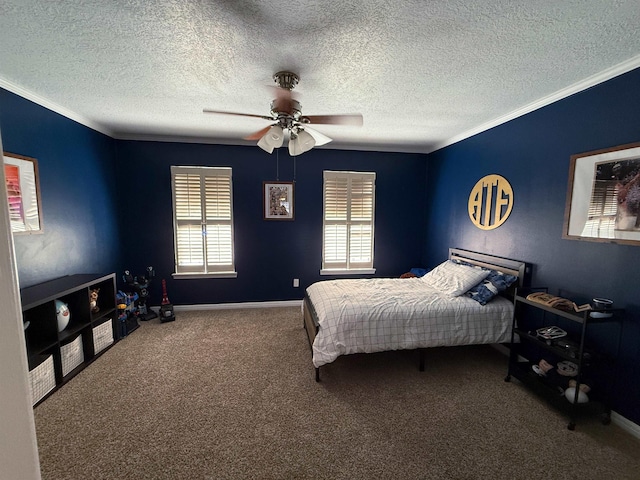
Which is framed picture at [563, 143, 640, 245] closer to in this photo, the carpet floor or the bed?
the bed

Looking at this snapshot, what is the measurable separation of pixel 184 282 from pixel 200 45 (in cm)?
336

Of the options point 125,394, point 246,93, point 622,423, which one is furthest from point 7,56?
point 622,423

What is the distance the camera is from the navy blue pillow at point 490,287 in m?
2.83

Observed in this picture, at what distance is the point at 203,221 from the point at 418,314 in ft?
10.8

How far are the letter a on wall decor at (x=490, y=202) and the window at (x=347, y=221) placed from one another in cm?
157

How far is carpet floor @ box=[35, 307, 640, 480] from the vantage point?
1.72m

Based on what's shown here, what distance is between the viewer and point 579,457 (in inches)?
70.8

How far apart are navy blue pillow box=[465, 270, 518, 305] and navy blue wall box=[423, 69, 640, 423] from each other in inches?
9.0

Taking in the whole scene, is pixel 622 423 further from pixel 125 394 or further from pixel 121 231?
pixel 121 231

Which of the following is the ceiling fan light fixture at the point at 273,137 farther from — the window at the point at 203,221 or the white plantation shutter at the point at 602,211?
the white plantation shutter at the point at 602,211

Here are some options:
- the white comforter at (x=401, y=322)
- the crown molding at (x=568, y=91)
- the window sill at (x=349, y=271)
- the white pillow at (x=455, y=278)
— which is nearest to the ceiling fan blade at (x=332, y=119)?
the white comforter at (x=401, y=322)

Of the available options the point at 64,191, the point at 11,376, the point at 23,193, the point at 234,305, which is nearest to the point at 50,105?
the point at 64,191

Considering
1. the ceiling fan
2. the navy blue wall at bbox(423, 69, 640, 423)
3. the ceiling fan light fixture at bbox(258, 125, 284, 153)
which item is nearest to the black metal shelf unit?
the navy blue wall at bbox(423, 69, 640, 423)

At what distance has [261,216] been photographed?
435cm
